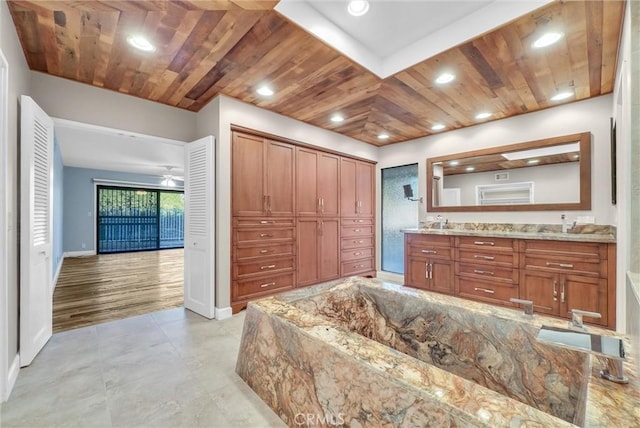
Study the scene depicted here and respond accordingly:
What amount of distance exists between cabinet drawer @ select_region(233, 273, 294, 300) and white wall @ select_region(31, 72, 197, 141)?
6.48 ft

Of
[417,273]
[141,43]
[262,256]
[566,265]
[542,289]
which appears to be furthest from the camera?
[417,273]

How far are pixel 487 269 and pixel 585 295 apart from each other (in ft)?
2.72

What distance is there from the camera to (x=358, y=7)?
1976 mm

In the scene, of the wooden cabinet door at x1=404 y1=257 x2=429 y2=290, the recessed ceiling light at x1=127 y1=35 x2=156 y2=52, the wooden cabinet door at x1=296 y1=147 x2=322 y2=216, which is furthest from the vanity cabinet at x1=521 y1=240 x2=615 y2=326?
the recessed ceiling light at x1=127 y1=35 x2=156 y2=52

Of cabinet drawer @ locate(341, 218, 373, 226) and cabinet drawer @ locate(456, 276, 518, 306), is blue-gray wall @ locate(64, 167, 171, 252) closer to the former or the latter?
cabinet drawer @ locate(341, 218, 373, 226)

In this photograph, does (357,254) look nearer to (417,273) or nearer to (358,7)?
(417,273)

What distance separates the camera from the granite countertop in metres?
2.64

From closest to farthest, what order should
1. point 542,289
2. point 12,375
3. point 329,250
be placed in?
point 12,375
point 542,289
point 329,250

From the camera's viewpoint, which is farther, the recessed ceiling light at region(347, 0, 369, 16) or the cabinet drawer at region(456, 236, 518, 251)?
the cabinet drawer at region(456, 236, 518, 251)

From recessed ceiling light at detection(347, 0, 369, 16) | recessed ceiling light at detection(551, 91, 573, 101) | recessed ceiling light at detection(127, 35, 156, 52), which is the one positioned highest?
recessed ceiling light at detection(347, 0, 369, 16)

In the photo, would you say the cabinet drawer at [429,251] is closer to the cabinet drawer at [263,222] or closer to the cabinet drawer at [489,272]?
the cabinet drawer at [489,272]

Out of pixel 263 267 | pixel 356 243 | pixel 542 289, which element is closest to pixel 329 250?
pixel 356 243

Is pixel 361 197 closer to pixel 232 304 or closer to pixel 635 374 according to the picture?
pixel 232 304

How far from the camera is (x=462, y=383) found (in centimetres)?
99
